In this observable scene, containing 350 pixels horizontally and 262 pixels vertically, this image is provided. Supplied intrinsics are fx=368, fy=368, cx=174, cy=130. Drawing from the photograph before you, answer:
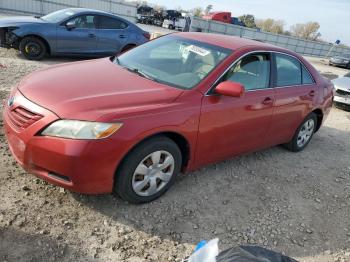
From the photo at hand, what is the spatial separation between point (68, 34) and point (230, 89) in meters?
7.02

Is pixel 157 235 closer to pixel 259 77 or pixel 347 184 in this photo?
pixel 259 77

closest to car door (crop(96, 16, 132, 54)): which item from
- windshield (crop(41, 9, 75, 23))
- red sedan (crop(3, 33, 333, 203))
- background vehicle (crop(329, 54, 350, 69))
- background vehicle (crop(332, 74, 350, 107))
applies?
windshield (crop(41, 9, 75, 23))

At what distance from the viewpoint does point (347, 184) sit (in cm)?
515

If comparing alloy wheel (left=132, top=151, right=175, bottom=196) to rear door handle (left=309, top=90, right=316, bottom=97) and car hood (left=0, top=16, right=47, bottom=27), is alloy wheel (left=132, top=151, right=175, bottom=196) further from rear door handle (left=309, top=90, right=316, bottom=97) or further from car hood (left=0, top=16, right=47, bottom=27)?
car hood (left=0, top=16, right=47, bottom=27)

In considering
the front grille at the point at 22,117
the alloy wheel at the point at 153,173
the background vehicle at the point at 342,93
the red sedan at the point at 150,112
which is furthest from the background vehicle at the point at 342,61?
the front grille at the point at 22,117

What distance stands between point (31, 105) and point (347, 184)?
168 inches

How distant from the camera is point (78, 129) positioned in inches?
120

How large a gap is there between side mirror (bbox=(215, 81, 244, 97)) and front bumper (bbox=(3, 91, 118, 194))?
4.36 feet

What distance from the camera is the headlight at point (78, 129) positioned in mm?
3033

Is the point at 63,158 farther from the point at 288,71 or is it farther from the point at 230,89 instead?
the point at 288,71

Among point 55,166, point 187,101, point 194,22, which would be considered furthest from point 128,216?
point 194,22

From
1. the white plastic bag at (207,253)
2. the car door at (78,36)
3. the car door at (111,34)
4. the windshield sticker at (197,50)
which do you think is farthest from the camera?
the car door at (111,34)

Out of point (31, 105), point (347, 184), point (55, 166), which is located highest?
point (31, 105)

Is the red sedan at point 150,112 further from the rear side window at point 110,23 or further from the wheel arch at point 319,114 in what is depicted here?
the rear side window at point 110,23
